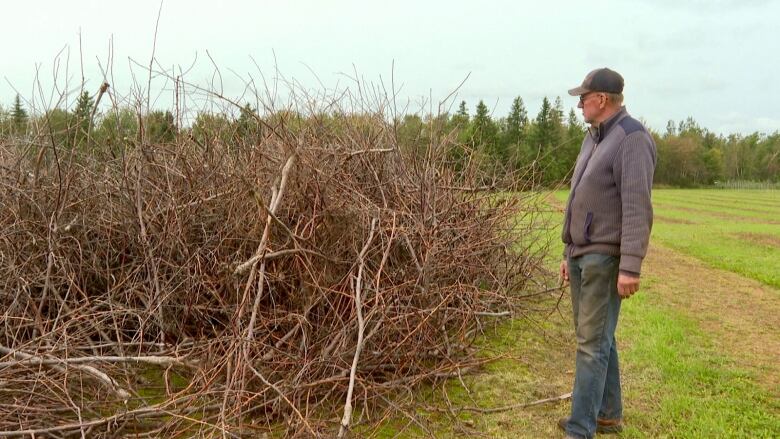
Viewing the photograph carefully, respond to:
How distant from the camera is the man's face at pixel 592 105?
2.99 meters

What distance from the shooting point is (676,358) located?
4.52 meters

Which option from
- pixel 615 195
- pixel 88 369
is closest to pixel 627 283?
pixel 615 195

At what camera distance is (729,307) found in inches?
257

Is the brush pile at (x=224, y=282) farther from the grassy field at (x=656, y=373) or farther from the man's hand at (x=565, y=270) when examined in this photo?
the man's hand at (x=565, y=270)

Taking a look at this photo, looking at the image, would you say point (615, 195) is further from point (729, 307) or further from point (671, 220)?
point (671, 220)

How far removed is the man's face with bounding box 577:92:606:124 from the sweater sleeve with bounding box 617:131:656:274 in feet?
0.75

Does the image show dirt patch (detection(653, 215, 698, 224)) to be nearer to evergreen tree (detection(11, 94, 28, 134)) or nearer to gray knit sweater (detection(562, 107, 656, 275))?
gray knit sweater (detection(562, 107, 656, 275))

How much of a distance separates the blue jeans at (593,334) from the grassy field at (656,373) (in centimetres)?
27

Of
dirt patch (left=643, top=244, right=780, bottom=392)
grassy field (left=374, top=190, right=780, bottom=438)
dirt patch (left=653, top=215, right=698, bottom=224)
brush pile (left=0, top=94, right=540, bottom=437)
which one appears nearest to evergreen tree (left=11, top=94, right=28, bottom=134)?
brush pile (left=0, top=94, right=540, bottom=437)

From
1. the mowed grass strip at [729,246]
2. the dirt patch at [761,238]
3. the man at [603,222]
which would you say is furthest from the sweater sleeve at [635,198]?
the dirt patch at [761,238]

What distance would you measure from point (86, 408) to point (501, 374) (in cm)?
261

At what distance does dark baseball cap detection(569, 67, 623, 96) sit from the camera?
9.75 feet

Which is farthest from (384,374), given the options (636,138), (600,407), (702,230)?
(702,230)

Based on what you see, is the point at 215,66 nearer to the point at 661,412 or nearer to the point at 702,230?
the point at 661,412
